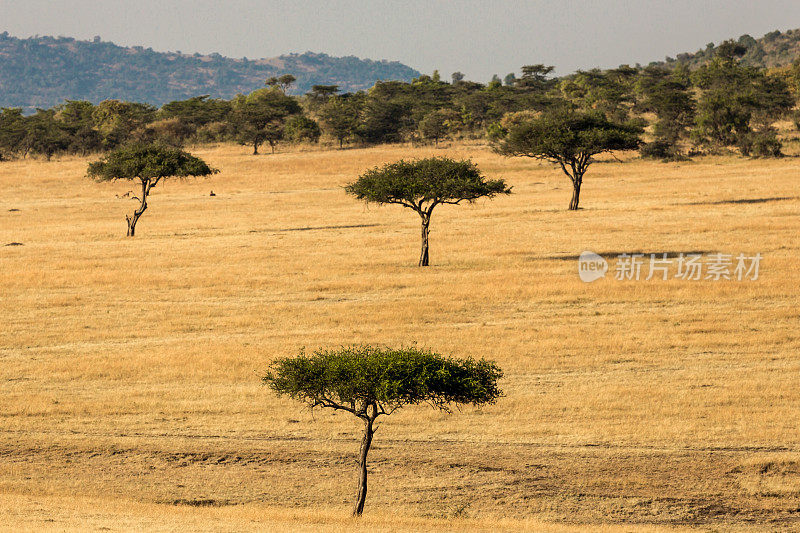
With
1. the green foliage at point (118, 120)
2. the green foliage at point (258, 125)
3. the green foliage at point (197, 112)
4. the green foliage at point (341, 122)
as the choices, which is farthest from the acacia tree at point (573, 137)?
the green foliage at point (197, 112)

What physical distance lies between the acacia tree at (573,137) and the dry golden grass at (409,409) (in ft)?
40.2

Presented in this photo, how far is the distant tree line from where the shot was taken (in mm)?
127625

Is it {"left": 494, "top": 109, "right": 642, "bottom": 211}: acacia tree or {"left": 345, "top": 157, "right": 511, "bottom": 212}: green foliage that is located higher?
{"left": 494, "top": 109, "right": 642, "bottom": 211}: acacia tree

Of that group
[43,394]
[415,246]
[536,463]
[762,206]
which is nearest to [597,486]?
[536,463]

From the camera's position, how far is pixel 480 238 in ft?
222

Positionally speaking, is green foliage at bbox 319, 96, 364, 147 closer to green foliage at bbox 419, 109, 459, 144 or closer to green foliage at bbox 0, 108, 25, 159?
green foliage at bbox 419, 109, 459, 144

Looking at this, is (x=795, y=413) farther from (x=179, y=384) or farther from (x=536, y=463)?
(x=179, y=384)

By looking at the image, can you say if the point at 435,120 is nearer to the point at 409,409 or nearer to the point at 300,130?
the point at 300,130

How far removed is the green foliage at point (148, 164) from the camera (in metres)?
76.8
